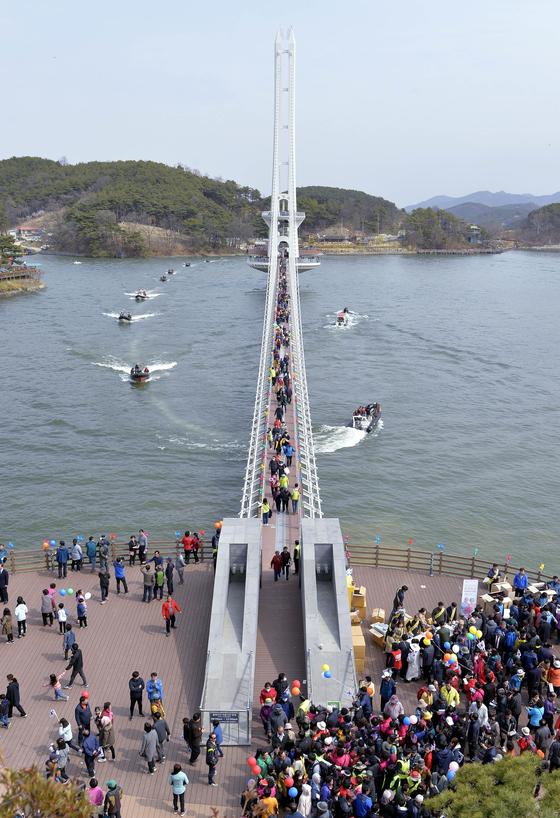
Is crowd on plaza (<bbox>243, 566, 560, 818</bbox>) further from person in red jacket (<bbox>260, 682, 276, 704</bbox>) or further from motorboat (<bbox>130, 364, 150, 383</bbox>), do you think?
motorboat (<bbox>130, 364, 150, 383</bbox>)

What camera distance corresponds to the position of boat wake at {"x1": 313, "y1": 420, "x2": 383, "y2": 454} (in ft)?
113

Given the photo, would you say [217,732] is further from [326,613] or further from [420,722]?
[326,613]

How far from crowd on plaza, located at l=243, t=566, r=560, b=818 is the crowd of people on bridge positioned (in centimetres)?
455

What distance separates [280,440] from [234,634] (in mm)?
8880

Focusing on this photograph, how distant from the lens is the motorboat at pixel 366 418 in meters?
37.0

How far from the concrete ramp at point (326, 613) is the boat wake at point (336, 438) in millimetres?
18363

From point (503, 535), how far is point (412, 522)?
3467 millimetres

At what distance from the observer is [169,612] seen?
15000mm

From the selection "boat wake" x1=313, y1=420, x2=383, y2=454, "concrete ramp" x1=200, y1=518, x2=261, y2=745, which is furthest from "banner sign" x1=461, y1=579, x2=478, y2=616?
"boat wake" x1=313, y1=420, x2=383, y2=454

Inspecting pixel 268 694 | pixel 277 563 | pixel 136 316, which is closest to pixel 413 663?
pixel 268 694

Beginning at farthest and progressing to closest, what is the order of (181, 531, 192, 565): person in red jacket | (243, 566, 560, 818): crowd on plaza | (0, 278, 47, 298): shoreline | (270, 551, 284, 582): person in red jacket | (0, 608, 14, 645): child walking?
(0, 278, 47, 298): shoreline < (181, 531, 192, 565): person in red jacket < (270, 551, 284, 582): person in red jacket < (0, 608, 14, 645): child walking < (243, 566, 560, 818): crowd on plaza

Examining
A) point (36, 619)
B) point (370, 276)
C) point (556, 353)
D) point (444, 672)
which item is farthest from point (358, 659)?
point (370, 276)

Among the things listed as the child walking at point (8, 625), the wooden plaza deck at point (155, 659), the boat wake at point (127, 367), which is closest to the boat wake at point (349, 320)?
the boat wake at point (127, 367)

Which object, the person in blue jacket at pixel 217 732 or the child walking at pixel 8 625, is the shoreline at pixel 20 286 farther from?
the person in blue jacket at pixel 217 732
